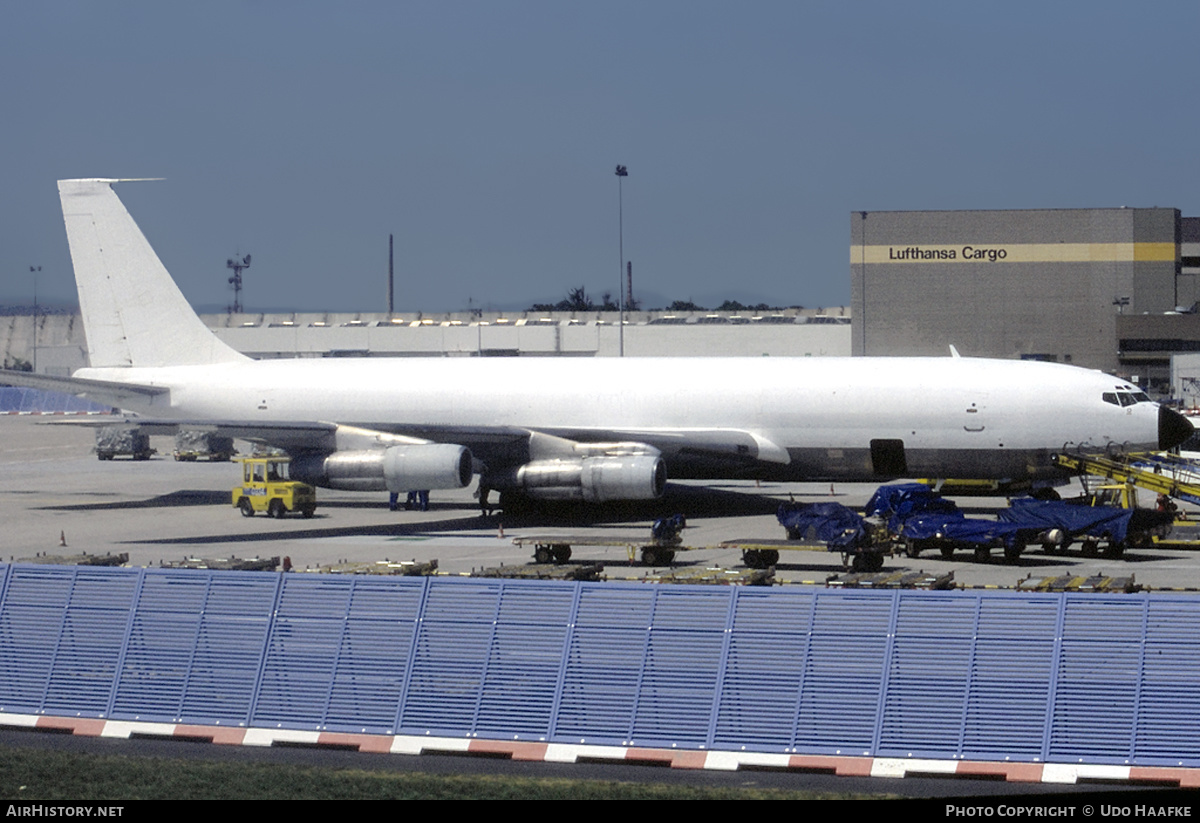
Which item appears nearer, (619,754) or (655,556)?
(619,754)

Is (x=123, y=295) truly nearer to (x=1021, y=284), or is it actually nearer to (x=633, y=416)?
(x=633, y=416)

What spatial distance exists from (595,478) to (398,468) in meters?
5.74

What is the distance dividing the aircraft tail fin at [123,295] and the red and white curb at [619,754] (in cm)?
3156

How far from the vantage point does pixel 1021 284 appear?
10338 cm

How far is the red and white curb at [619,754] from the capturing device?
16969 millimetres

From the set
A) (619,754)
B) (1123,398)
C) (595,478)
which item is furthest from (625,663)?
(1123,398)

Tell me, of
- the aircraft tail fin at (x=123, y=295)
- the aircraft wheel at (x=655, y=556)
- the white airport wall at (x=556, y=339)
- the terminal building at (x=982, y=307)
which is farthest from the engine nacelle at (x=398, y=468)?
the terminal building at (x=982, y=307)

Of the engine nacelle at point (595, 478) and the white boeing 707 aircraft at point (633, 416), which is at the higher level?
the white boeing 707 aircraft at point (633, 416)

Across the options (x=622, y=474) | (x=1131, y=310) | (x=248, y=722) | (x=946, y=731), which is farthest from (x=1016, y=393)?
(x=1131, y=310)

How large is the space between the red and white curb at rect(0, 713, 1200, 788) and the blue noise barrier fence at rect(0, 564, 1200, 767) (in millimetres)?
136

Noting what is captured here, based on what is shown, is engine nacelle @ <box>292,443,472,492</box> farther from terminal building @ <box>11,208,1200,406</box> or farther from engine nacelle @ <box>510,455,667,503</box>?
terminal building @ <box>11,208,1200,406</box>

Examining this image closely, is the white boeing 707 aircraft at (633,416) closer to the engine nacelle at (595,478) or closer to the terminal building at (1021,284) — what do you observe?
the engine nacelle at (595,478)

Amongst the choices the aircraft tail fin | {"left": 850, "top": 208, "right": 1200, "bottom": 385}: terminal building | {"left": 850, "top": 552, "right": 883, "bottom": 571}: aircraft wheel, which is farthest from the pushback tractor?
{"left": 850, "top": 208, "right": 1200, "bottom": 385}: terminal building

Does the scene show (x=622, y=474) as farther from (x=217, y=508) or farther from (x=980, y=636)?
(x=980, y=636)
